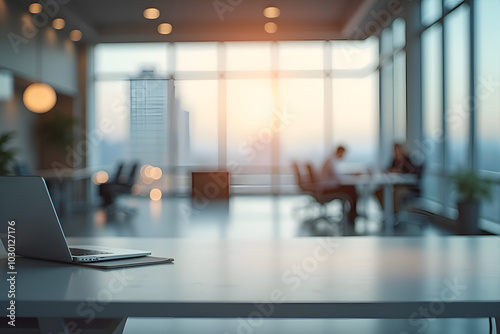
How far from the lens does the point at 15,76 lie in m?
9.41

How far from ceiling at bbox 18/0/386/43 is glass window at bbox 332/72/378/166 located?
125 centimetres

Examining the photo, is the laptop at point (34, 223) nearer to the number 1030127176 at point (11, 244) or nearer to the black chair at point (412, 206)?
the number 1030127176 at point (11, 244)

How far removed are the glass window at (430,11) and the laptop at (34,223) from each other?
8.01 m

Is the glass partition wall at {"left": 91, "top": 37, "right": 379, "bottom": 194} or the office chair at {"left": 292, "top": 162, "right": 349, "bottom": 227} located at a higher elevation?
the glass partition wall at {"left": 91, "top": 37, "right": 379, "bottom": 194}

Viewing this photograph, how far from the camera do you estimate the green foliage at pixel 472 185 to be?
21.1 feet

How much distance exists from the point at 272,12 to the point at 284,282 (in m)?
9.69

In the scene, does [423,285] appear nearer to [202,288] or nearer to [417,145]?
[202,288]

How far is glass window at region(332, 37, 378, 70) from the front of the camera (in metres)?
12.8

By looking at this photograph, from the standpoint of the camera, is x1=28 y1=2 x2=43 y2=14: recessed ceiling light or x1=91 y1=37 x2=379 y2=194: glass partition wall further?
x1=91 y1=37 x2=379 y2=194: glass partition wall

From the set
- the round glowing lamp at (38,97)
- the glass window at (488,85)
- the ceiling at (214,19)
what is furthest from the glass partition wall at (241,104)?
the glass window at (488,85)

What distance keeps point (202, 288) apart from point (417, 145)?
913 centimetres

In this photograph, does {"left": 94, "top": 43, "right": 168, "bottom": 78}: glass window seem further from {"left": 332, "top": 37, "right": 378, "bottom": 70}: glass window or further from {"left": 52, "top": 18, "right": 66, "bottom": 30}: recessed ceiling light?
{"left": 332, "top": 37, "right": 378, "bottom": 70}: glass window

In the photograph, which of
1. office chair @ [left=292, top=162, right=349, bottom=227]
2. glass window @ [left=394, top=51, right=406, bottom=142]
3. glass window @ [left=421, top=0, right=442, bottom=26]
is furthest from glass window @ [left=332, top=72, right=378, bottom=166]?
office chair @ [left=292, top=162, right=349, bottom=227]

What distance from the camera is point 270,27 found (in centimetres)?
1175
